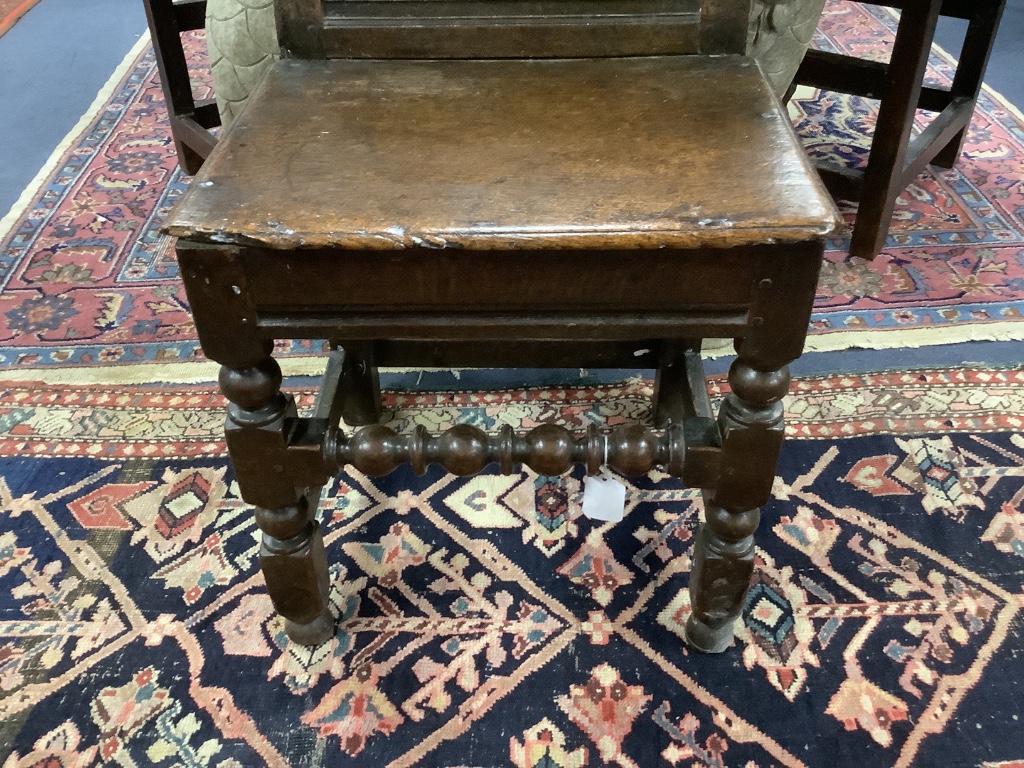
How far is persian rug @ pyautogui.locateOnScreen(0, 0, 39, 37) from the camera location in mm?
3134

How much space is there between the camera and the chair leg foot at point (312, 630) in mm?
1029

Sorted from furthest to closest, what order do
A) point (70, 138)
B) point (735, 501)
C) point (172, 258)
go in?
1. point (70, 138)
2. point (172, 258)
3. point (735, 501)

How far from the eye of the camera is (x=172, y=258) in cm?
185

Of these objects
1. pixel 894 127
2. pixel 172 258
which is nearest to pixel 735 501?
pixel 894 127

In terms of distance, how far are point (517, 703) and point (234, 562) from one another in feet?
1.51

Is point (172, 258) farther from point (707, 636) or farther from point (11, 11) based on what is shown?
point (11, 11)

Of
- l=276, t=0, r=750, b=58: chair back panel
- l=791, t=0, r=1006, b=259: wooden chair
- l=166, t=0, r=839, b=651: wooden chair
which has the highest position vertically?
l=276, t=0, r=750, b=58: chair back panel

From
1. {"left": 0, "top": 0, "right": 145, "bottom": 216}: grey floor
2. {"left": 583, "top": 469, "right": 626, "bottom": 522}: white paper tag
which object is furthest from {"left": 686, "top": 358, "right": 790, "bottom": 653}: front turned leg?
{"left": 0, "top": 0, "right": 145, "bottom": 216}: grey floor

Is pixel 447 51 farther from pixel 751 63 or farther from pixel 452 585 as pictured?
pixel 452 585

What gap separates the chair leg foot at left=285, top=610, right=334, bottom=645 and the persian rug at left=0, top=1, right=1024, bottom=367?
2.37ft

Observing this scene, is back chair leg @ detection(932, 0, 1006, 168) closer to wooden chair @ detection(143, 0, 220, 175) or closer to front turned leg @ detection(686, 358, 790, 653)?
front turned leg @ detection(686, 358, 790, 653)

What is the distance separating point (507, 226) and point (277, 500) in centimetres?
42

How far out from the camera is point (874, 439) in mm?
1322

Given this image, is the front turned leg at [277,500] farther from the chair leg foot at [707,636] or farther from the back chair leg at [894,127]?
the back chair leg at [894,127]
